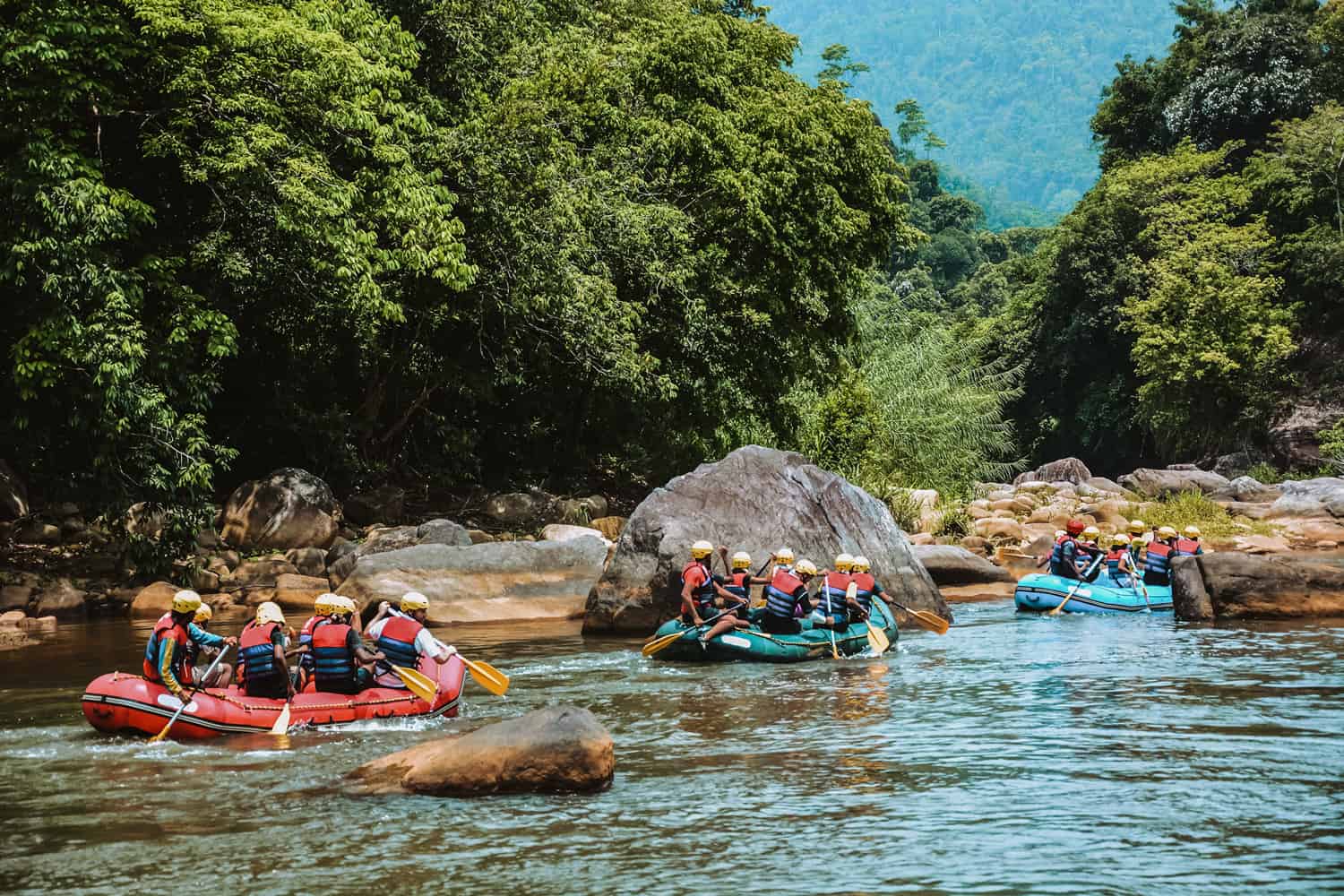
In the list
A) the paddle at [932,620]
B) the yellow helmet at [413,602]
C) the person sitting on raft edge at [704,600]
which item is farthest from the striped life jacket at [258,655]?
the paddle at [932,620]

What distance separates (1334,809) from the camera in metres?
7.84

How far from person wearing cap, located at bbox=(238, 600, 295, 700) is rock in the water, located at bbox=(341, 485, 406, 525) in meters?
14.0

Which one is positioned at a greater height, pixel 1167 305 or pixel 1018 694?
pixel 1167 305

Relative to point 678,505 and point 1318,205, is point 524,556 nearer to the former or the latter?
point 678,505

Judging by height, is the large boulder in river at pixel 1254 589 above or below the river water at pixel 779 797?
above

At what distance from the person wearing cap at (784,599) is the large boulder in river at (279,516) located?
1056cm

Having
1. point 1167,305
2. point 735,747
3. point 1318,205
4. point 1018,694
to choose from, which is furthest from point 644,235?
point 1318,205

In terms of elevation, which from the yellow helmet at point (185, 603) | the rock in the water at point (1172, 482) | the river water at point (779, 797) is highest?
the rock in the water at point (1172, 482)

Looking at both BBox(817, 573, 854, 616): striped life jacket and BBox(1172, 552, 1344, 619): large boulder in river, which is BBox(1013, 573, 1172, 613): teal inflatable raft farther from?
BBox(817, 573, 854, 616): striped life jacket

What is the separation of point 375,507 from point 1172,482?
82.7ft

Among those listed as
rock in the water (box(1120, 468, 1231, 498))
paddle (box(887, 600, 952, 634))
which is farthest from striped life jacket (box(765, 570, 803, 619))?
rock in the water (box(1120, 468, 1231, 498))

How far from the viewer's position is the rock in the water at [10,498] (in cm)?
2189

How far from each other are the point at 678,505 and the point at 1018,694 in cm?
659

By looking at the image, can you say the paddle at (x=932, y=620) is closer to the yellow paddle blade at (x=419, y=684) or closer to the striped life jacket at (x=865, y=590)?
the striped life jacket at (x=865, y=590)
